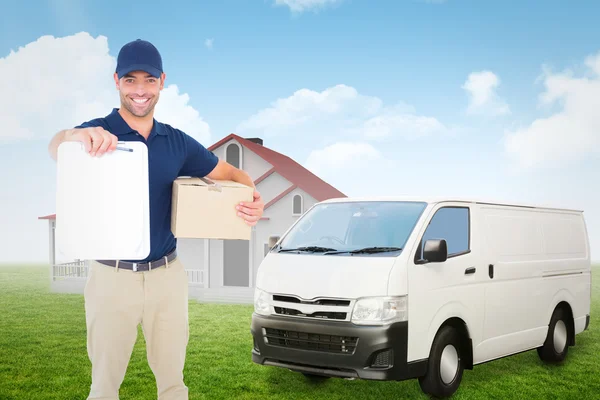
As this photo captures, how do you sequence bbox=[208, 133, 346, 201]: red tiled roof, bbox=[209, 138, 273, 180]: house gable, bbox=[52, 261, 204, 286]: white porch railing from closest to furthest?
bbox=[208, 133, 346, 201]: red tiled roof
bbox=[209, 138, 273, 180]: house gable
bbox=[52, 261, 204, 286]: white porch railing

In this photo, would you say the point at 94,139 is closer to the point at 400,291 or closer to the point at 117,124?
the point at 117,124

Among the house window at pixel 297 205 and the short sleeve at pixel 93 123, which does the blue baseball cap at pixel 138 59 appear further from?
the house window at pixel 297 205

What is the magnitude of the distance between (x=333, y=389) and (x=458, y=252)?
2.13m

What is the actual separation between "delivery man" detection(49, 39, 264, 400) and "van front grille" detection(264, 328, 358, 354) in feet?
7.80

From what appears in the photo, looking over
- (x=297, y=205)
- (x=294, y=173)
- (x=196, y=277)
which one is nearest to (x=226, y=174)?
(x=297, y=205)

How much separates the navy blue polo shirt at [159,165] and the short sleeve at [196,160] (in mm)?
60

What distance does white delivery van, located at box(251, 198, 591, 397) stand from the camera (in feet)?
21.1

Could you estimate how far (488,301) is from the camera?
25.9 feet

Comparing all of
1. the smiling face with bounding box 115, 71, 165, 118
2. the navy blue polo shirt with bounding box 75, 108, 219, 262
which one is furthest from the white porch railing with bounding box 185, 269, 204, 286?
the smiling face with bounding box 115, 71, 165, 118

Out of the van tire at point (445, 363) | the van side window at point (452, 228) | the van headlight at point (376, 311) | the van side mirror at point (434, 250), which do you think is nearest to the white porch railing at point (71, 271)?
the van side window at point (452, 228)

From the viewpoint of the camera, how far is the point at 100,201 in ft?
11.7

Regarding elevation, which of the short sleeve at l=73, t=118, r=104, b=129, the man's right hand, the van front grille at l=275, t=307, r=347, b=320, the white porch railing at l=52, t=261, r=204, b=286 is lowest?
the white porch railing at l=52, t=261, r=204, b=286

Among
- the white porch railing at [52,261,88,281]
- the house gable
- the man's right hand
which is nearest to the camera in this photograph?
the man's right hand

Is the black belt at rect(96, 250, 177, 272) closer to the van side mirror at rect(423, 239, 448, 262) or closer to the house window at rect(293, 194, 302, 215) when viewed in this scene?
the van side mirror at rect(423, 239, 448, 262)
